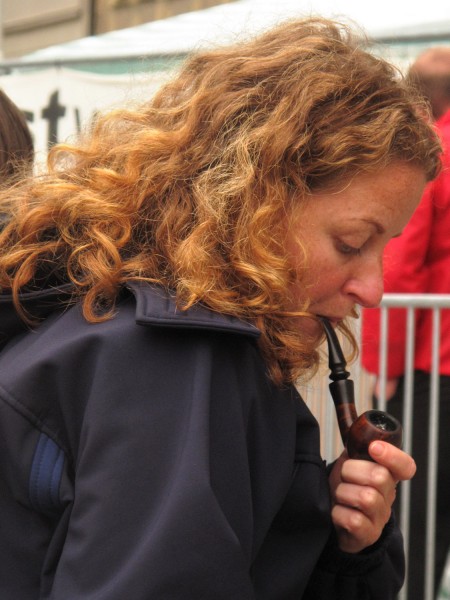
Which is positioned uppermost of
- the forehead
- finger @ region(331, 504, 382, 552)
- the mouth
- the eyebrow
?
the forehead

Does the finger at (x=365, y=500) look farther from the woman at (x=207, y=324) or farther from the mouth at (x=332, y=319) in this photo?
the mouth at (x=332, y=319)

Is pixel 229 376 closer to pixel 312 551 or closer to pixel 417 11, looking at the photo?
pixel 312 551

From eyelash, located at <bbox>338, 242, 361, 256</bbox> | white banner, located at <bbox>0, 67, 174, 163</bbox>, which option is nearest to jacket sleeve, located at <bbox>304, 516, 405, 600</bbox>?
eyelash, located at <bbox>338, 242, 361, 256</bbox>

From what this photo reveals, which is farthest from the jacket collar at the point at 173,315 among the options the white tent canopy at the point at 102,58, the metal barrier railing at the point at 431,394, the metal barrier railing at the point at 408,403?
the white tent canopy at the point at 102,58

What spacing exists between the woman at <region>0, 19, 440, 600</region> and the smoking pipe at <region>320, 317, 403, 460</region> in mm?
42

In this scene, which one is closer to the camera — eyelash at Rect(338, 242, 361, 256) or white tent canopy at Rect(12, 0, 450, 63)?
eyelash at Rect(338, 242, 361, 256)

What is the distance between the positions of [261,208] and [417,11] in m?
3.85

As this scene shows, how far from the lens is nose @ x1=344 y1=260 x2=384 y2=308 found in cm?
165

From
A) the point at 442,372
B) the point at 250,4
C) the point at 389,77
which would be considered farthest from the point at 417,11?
the point at 389,77

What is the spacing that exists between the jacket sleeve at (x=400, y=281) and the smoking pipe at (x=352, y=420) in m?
1.74

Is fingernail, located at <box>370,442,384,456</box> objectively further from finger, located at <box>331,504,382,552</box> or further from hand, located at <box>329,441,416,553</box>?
finger, located at <box>331,504,382,552</box>

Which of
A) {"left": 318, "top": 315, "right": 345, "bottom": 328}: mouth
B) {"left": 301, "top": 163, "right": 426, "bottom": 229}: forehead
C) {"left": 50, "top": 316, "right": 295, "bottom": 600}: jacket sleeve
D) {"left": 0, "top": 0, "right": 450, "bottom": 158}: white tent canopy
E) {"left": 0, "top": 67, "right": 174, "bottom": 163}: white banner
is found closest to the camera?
{"left": 50, "top": 316, "right": 295, "bottom": 600}: jacket sleeve

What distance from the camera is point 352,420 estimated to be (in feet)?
5.91

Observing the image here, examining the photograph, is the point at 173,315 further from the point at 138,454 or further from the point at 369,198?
the point at 369,198
